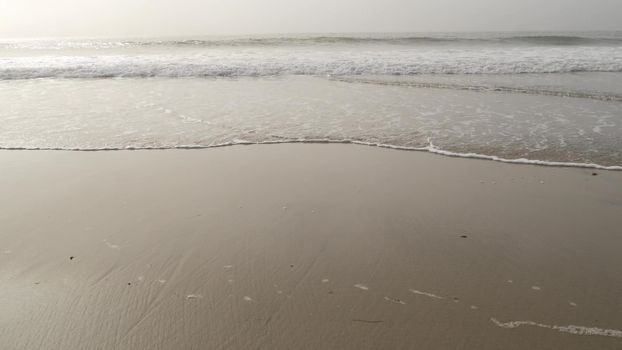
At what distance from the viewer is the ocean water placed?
631 centimetres

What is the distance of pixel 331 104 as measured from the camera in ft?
28.7

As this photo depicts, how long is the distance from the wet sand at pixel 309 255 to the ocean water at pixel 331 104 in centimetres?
101

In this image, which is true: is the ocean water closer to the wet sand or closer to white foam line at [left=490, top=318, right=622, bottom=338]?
the wet sand

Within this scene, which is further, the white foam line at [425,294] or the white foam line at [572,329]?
the white foam line at [425,294]

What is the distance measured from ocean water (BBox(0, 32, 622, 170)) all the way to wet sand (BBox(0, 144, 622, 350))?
3.31 feet

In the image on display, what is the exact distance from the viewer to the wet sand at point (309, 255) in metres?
2.59

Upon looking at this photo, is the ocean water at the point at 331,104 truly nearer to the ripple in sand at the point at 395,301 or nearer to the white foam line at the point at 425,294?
the white foam line at the point at 425,294

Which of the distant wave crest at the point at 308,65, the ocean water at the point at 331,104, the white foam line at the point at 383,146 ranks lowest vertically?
the white foam line at the point at 383,146

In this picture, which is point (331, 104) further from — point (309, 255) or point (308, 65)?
point (308, 65)

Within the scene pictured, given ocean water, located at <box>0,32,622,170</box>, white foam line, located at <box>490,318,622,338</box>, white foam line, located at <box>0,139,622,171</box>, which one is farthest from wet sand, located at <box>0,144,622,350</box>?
ocean water, located at <box>0,32,622,170</box>

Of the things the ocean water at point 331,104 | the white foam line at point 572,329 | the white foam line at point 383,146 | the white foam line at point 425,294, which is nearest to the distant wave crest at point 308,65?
the ocean water at point 331,104

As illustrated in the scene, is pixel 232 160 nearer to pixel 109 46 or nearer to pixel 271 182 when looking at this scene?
pixel 271 182

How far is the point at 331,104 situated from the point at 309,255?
18.9 feet

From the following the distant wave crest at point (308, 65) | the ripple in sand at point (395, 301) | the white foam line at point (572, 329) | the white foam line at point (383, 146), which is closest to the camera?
the white foam line at point (572, 329)
